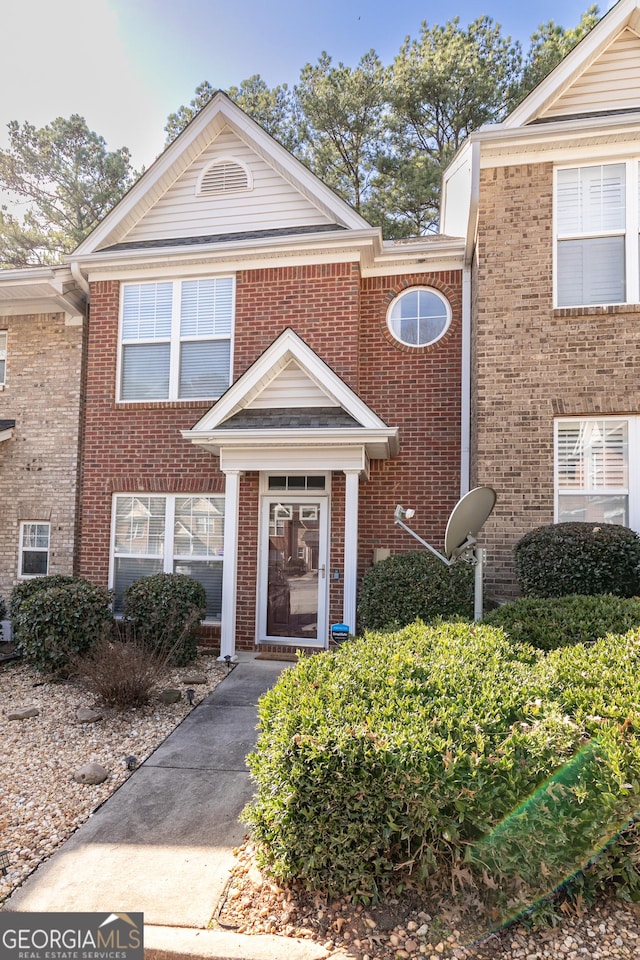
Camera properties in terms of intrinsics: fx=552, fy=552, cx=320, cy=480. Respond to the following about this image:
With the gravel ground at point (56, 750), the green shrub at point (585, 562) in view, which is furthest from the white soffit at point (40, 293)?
the green shrub at point (585, 562)

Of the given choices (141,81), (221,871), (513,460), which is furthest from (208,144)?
(221,871)

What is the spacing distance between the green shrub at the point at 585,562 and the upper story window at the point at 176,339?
212 inches

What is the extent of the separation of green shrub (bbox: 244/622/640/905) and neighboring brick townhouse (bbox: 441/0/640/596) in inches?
170

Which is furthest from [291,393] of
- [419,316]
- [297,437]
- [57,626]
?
[57,626]

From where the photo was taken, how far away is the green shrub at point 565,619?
15.1 feet

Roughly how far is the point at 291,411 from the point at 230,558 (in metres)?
2.29

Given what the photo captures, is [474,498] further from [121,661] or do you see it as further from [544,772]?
[121,661]

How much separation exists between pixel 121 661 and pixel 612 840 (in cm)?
472

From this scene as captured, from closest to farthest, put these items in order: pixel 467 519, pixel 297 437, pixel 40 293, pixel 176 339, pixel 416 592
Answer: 1. pixel 467 519
2. pixel 416 592
3. pixel 297 437
4. pixel 176 339
5. pixel 40 293

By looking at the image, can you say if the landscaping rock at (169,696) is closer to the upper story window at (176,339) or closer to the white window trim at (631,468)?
the upper story window at (176,339)

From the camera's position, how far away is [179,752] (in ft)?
16.0

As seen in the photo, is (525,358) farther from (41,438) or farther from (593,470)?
(41,438)

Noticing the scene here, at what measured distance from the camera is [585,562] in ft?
19.9

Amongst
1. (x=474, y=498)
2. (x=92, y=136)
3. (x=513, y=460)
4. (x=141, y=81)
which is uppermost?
(x=92, y=136)
